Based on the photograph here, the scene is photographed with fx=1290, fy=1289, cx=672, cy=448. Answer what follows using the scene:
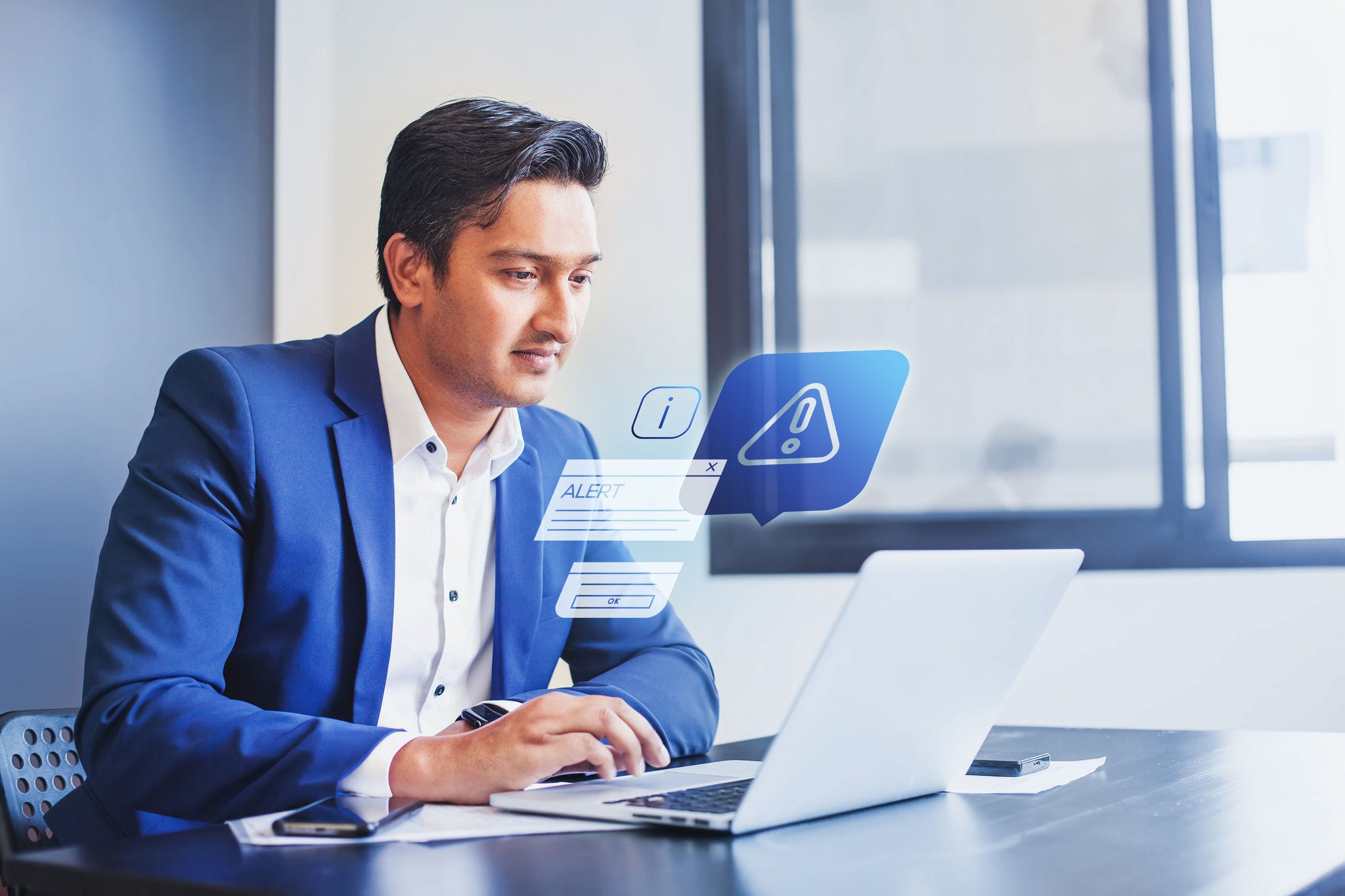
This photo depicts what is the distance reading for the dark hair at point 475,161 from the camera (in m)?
1.42

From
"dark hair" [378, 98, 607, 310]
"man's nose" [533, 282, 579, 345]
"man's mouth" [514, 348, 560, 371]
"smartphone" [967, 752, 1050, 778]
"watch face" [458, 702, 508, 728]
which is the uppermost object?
"dark hair" [378, 98, 607, 310]

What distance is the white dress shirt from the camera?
1354mm

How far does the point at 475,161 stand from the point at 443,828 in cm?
84

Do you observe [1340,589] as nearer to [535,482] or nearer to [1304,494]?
[1304,494]

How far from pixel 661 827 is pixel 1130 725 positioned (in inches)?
54.1

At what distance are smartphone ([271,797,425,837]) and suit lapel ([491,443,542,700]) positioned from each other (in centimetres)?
45

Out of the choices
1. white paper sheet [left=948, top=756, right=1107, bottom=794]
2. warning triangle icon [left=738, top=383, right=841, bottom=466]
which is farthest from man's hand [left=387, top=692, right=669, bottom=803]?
warning triangle icon [left=738, top=383, right=841, bottom=466]

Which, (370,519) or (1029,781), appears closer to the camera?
(1029,781)

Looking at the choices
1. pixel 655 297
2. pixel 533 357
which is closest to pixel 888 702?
pixel 533 357

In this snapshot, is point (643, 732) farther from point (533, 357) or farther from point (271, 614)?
point (533, 357)

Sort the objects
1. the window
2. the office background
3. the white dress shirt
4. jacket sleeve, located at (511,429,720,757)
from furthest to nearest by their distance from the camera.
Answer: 1. the window
2. the office background
3. the white dress shirt
4. jacket sleeve, located at (511,429,720,757)

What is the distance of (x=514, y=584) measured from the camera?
1.40m

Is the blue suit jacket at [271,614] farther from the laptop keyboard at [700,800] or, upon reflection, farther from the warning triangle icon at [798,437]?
the warning triangle icon at [798,437]
